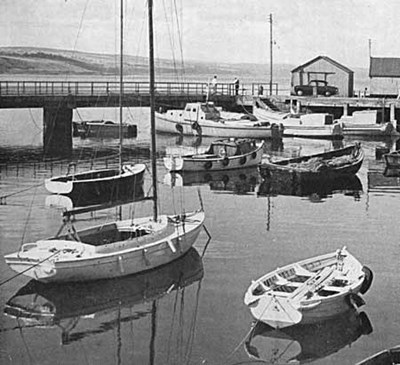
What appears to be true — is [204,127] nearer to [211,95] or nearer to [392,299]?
[211,95]

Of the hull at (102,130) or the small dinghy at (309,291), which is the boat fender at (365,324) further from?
the hull at (102,130)

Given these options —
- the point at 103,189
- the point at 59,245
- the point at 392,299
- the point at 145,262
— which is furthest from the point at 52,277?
the point at 103,189

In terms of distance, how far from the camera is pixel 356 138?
69.2m

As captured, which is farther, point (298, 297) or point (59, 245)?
point (59, 245)

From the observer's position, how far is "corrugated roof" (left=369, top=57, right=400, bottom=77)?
3147 inches

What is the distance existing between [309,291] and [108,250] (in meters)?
5.78

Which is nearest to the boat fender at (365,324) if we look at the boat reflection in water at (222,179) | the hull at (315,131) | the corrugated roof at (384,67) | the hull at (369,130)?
the boat reflection in water at (222,179)

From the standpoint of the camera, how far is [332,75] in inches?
3179

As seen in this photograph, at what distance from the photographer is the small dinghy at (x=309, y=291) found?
1898cm

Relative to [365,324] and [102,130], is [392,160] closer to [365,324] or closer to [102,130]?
[102,130]

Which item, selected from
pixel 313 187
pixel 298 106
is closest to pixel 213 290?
pixel 313 187

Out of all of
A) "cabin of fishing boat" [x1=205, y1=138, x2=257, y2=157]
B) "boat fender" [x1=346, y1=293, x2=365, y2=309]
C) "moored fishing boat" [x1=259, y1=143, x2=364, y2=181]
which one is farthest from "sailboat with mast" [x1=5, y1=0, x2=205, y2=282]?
"cabin of fishing boat" [x1=205, y1=138, x2=257, y2=157]

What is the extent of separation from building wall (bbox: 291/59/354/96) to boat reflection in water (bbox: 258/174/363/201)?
124 ft

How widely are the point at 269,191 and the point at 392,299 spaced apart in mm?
18951
